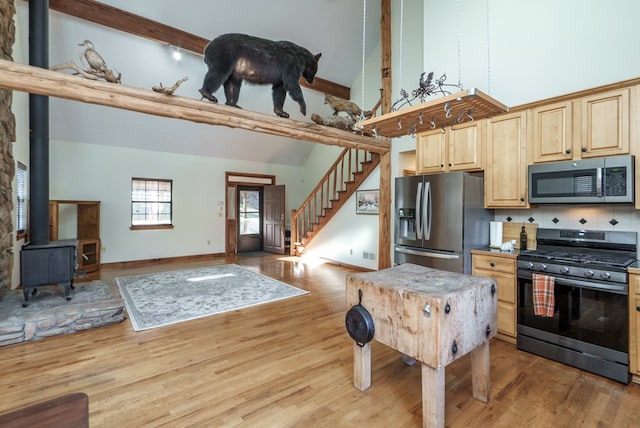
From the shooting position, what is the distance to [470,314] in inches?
72.1

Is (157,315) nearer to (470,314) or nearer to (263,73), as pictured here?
(263,73)

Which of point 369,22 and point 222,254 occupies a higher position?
point 369,22

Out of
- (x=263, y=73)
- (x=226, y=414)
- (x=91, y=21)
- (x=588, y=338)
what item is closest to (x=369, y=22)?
(x=263, y=73)

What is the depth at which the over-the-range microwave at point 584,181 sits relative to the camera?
2.47m

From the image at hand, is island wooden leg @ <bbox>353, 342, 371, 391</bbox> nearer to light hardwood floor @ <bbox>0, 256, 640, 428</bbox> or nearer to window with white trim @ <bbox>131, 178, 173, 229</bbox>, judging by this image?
light hardwood floor @ <bbox>0, 256, 640, 428</bbox>

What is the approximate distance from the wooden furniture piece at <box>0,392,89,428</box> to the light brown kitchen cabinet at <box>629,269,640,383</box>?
3277 mm

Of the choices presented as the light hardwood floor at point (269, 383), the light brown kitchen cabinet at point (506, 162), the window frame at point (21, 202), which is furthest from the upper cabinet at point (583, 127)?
the window frame at point (21, 202)

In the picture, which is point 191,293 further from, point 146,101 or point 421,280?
point 421,280

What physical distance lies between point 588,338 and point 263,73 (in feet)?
13.1

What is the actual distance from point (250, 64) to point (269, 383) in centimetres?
321

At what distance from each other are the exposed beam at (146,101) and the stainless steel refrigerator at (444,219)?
148 centimetres

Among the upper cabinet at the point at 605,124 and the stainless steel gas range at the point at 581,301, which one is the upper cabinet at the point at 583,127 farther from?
the stainless steel gas range at the point at 581,301

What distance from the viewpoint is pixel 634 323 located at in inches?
88.4

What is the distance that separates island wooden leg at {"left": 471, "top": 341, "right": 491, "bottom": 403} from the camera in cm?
208
